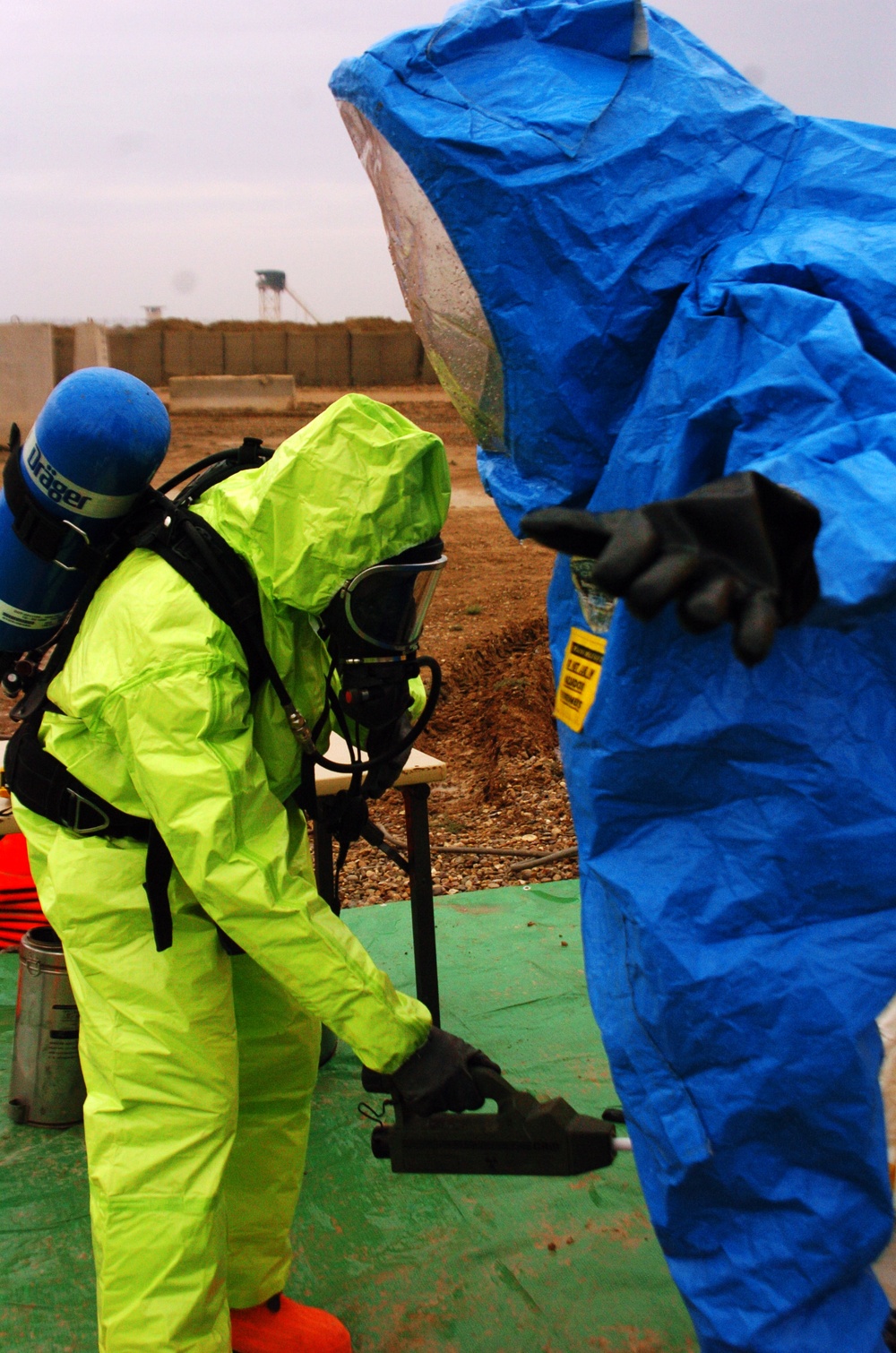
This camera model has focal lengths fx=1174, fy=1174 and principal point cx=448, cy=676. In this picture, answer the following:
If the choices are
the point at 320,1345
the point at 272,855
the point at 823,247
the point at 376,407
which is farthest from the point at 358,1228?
the point at 823,247

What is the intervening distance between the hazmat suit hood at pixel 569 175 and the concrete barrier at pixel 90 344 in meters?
16.9

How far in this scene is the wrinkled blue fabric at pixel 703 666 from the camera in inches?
53.9

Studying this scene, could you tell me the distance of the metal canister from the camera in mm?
2877

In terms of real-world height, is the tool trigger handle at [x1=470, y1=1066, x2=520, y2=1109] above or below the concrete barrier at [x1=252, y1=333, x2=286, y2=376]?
above

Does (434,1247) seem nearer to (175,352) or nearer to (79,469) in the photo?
(79,469)

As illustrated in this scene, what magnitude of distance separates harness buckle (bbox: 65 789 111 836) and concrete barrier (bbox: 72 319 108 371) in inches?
655

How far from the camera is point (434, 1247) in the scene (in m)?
2.49

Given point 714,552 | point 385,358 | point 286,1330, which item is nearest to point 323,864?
point 286,1330

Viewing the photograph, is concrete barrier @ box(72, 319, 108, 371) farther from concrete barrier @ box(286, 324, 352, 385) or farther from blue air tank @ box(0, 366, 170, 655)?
blue air tank @ box(0, 366, 170, 655)

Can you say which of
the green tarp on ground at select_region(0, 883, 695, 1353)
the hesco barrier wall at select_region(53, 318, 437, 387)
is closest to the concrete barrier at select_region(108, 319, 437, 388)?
the hesco barrier wall at select_region(53, 318, 437, 387)

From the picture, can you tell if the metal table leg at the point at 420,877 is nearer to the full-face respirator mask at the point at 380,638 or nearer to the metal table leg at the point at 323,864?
the metal table leg at the point at 323,864

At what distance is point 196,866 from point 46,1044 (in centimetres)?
147

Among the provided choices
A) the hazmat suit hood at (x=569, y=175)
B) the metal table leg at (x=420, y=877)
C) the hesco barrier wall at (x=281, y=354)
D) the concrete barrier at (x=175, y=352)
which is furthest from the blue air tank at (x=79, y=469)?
the concrete barrier at (x=175, y=352)

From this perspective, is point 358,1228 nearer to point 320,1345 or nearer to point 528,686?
point 320,1345
